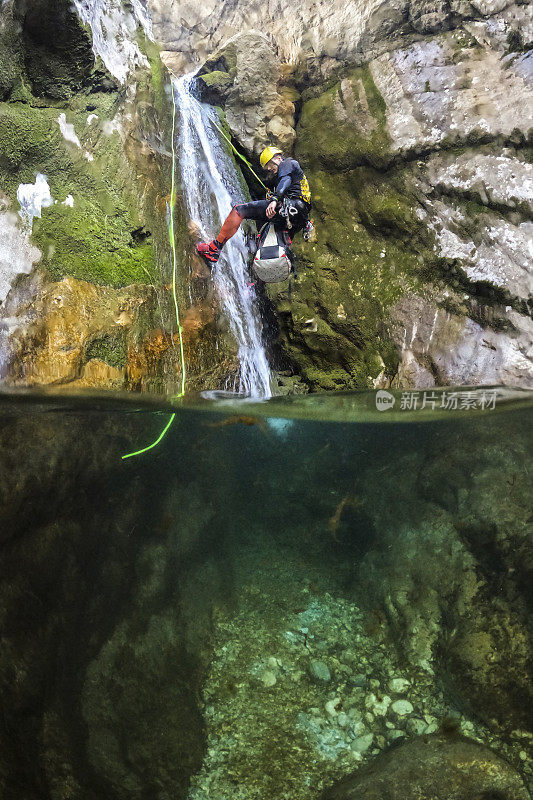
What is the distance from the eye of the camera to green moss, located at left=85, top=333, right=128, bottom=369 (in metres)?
5.41

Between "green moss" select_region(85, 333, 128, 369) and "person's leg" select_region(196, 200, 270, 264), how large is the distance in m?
2.20

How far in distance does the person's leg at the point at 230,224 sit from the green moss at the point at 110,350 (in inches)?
86.8

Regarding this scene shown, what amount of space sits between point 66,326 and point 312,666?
4288 millimetres

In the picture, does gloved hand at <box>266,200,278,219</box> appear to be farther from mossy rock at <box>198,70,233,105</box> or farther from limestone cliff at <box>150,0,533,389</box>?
mossy rock at <box>198,70,233,105</box>

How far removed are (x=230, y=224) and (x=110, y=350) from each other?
2889 mm

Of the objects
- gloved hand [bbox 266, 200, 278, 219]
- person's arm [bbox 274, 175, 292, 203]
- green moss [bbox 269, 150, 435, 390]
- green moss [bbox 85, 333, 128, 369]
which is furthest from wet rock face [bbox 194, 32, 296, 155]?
green moss [bbox 85, 333, 128, 369]

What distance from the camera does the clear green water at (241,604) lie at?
13.4ft

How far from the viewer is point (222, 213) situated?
320 inches

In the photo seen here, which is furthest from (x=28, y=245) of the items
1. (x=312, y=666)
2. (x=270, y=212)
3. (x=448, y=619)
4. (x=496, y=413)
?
(x=496, y=413)

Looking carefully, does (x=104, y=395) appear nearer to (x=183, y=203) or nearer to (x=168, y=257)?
(x=168, y=257)

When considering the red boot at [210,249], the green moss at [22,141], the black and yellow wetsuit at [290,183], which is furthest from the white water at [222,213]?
the green moss at [22,141]

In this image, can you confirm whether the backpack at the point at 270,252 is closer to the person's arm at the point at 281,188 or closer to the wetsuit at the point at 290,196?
the wetsuit at the point at 290,196

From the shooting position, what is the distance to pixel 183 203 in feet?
24.1

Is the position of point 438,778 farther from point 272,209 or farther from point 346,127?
point 346,127
